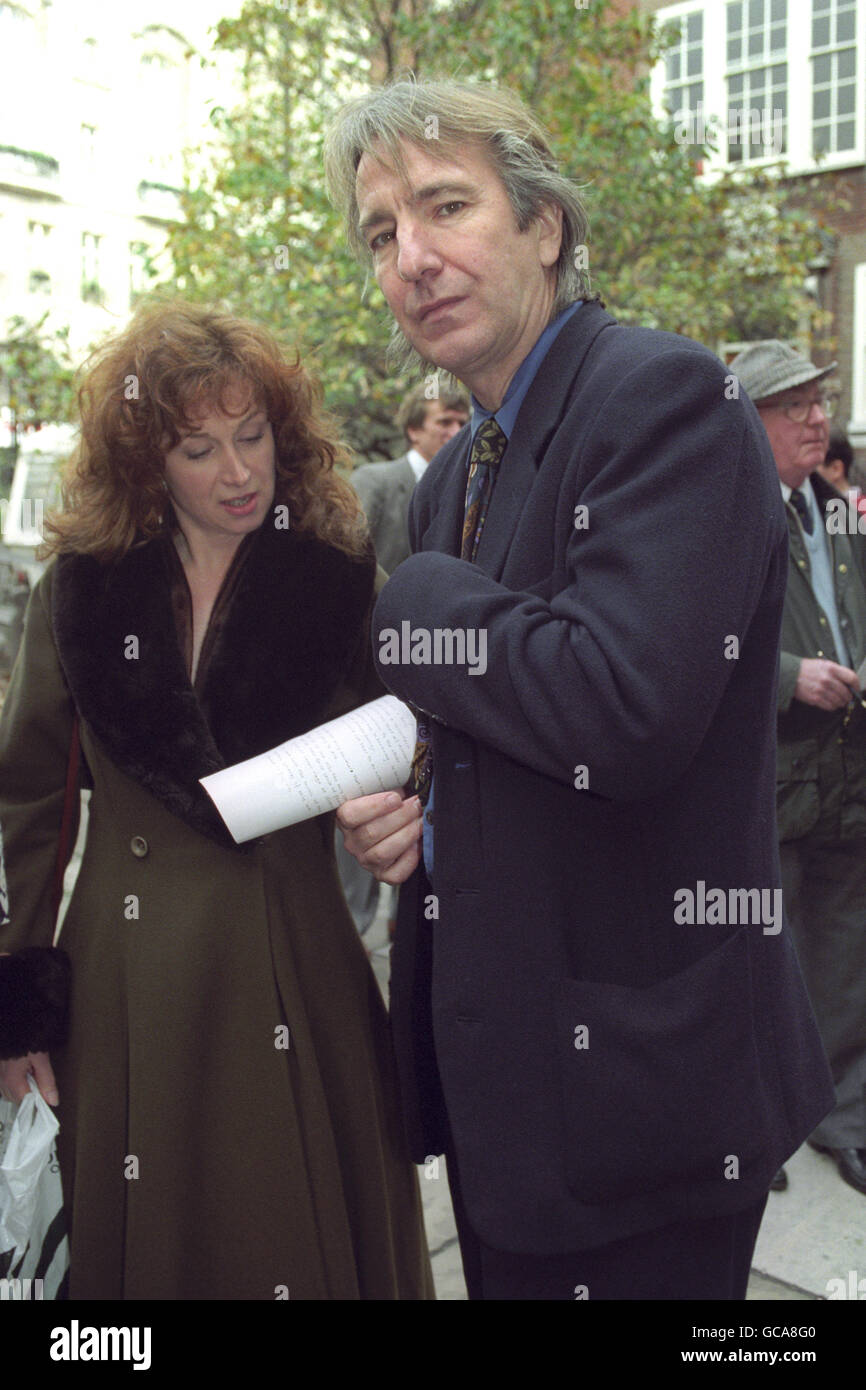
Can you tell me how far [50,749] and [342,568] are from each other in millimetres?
600

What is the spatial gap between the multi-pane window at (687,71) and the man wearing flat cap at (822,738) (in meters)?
13.2

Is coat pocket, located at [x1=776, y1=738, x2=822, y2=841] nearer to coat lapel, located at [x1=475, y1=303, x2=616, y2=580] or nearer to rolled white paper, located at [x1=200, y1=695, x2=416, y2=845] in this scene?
rolled white paper, located at [x1=200, y1=695, x2=416, y2=845]

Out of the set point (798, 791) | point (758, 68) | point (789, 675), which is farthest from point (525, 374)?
point (758, 68)

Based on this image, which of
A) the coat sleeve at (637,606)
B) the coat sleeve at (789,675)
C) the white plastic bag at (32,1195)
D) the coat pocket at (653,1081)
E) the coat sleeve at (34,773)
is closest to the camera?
the coat sleeve at (637,606)

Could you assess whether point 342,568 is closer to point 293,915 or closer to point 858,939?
point 293,915

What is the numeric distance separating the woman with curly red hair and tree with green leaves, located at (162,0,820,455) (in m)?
5.64

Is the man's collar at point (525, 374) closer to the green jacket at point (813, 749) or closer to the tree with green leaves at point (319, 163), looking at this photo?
the green jacket at point (813, 749)

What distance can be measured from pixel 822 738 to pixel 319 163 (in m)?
6.55

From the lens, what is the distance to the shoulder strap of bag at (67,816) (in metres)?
2.10

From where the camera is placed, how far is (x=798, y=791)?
306 cm

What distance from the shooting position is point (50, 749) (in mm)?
2092

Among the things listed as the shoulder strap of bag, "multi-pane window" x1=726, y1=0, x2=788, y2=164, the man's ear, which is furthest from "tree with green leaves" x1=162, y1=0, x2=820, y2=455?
the man's ear

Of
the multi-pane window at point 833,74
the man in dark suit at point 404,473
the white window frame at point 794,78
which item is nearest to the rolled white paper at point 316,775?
the man in dark suit at point 404,473
